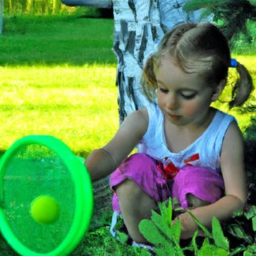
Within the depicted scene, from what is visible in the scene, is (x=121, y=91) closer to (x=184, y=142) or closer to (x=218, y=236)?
(x=184, y=142)

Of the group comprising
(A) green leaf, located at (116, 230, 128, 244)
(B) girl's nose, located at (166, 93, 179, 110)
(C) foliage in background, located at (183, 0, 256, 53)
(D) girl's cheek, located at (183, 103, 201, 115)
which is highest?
(C) foliage in background, located at (183, 0, 256, 53)

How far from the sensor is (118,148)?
8.77 ft

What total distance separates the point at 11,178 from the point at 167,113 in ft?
1.88

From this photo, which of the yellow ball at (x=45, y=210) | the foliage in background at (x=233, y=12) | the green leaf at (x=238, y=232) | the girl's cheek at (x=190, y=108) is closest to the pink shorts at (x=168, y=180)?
the green leaf at (x=238, y=232)

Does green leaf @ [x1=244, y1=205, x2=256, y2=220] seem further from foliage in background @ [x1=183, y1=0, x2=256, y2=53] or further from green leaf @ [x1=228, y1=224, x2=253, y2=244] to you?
foliage in background @ [x1=183, y1=0, x2=256, y2=53]

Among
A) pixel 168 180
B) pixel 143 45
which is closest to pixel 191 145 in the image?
pixel 168 180

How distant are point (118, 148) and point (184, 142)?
0.25 meters

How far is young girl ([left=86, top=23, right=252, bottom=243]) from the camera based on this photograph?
251 cm

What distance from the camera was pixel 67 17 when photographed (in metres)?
13.7

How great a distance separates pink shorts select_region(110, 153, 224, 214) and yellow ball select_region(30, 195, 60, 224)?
0.33 metres

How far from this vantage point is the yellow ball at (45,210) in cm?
238

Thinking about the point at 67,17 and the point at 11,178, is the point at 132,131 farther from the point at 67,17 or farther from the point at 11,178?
the point at 67,17

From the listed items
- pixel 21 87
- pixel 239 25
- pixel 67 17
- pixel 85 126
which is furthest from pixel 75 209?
pixel 67 17

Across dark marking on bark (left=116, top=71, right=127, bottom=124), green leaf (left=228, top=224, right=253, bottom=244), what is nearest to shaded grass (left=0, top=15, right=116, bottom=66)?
dark marking on bark (left=116, top=71, right=127, bottom=124)
